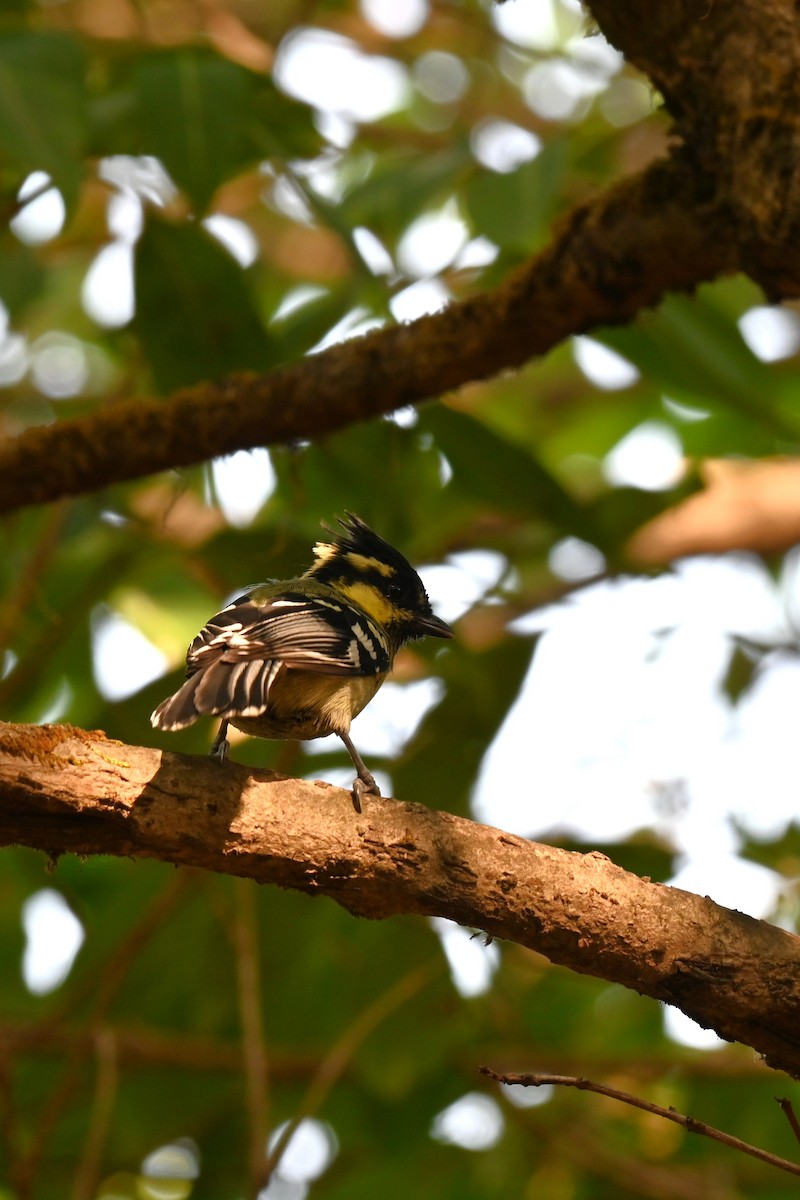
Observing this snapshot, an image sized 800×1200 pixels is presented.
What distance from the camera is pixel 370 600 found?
3611 mm

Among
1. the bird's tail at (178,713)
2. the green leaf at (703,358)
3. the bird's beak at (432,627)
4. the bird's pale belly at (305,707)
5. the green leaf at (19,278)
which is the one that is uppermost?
the green leaf at (703,358)

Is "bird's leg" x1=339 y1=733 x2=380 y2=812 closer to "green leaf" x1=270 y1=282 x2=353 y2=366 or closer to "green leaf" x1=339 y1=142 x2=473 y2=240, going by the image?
"green leaf" x1=270 y1=282 x2=353 y2=366

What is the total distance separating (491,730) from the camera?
4137mm

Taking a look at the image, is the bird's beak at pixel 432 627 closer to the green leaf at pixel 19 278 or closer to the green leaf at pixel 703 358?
the green leaf at pixel 703 358

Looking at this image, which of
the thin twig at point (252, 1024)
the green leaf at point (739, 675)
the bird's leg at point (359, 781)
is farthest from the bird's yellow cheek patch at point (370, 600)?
the green leaf at point (739, 675)

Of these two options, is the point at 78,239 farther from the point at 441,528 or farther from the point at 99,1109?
the point at 99,1109

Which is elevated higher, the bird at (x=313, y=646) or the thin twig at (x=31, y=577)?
the bird at (x=313, y=646)

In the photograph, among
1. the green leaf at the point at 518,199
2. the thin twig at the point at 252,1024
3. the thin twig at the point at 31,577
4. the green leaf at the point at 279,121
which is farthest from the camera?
the thin twig at the point at 31,577

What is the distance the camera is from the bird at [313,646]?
241 cm

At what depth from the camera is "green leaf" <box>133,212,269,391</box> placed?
3.87 m

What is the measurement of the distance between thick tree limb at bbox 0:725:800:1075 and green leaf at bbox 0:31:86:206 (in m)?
1.66

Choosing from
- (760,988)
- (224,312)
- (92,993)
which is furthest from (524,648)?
(760,988)

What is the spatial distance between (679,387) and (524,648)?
106 cm

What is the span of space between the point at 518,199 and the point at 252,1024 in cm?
230
